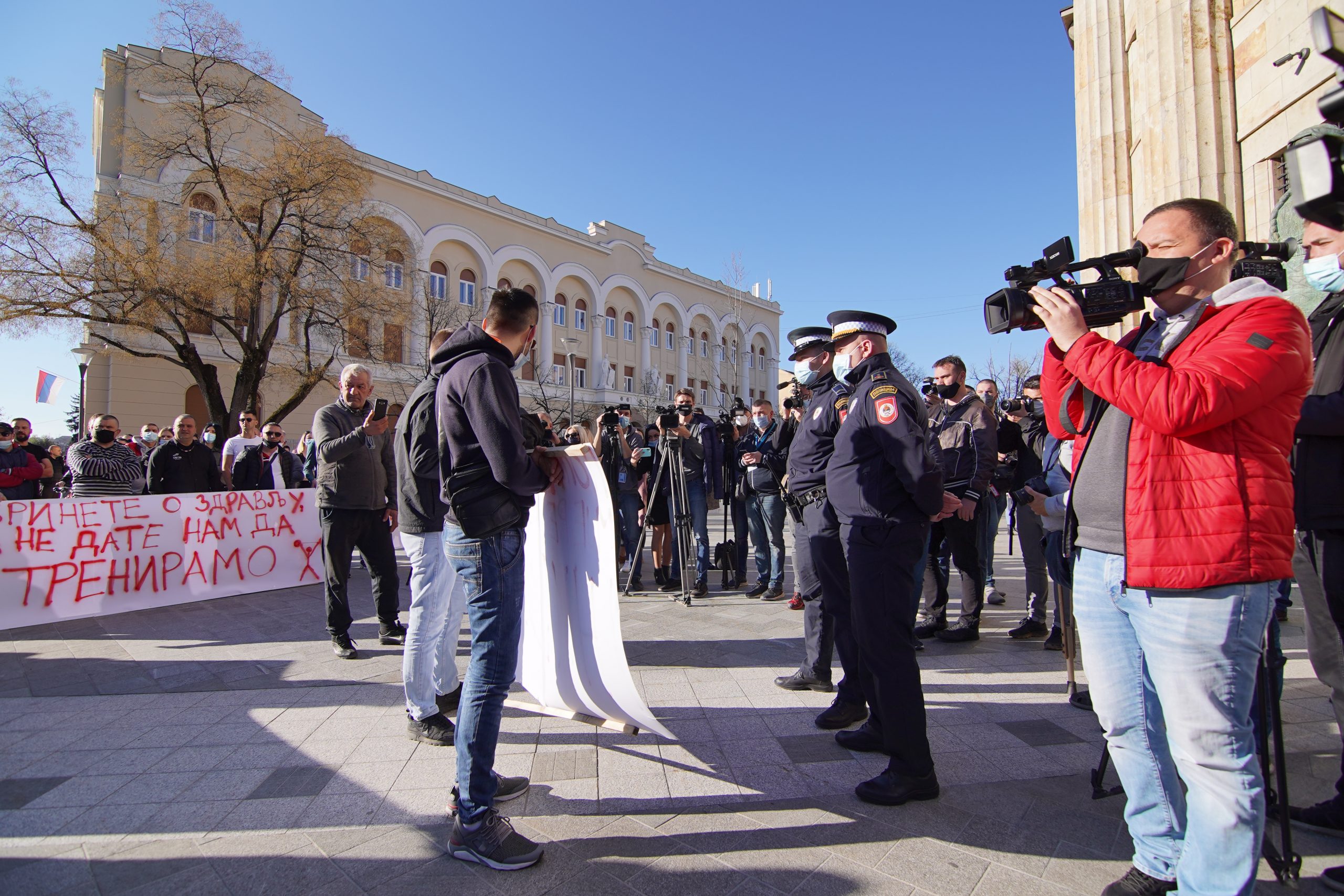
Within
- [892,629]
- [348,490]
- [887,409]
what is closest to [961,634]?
[892,629]

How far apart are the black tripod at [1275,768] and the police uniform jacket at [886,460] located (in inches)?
47.4

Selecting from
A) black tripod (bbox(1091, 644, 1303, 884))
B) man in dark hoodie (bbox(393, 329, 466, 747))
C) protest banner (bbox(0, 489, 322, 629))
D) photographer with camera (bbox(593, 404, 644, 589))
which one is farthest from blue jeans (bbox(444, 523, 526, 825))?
protest banner (bbox(0, 489, 322, 629))

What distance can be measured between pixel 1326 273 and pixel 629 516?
6.51 metres

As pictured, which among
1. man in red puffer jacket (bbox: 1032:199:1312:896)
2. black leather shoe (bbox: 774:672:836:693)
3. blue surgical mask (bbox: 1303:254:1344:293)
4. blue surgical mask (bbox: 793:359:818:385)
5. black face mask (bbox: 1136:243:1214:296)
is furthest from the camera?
blue surgical mask (bbox: 793:359:818:385)

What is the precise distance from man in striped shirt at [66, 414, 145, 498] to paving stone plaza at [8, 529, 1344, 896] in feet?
8.48

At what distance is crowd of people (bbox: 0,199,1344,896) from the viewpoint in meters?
1.73

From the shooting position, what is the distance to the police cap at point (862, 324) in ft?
11.0

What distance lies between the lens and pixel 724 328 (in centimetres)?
5422

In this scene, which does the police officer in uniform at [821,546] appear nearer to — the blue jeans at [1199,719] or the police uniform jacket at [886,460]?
the police uniform jacket at [886,460]

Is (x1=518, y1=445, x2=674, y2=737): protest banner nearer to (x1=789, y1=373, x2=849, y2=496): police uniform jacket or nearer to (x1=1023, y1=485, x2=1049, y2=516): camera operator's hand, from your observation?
(x1=789, y1=373, x2=849, y2=496): police uniform jacket

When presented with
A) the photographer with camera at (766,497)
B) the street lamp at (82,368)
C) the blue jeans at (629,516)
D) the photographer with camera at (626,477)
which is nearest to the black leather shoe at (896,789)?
the photographer with camera at (766,497)

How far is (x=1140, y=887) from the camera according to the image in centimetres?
204

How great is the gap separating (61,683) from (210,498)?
3301mm

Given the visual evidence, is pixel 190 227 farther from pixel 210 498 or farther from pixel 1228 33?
pixel 1228 33
